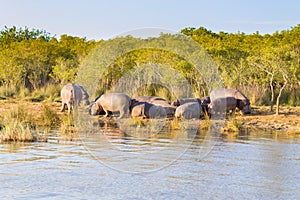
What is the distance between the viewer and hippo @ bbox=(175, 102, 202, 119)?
55.9 ft

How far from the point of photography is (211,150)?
1136cm

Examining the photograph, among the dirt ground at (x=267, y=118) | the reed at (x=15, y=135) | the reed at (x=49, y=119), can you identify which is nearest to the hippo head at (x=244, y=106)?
the dirt ground at (x=267, y=118)

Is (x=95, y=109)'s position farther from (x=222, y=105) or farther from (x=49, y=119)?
(x=222, y=105)

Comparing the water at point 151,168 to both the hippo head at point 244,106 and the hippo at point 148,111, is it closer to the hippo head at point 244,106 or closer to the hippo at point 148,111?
the hippo at point 148,111

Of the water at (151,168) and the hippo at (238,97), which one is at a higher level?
the hippo at (238,97)

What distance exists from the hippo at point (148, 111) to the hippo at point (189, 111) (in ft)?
1.99

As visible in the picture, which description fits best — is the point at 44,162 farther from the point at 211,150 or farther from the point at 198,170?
the point at 211,150

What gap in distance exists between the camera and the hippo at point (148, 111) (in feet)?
57.6

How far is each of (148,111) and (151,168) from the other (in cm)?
836

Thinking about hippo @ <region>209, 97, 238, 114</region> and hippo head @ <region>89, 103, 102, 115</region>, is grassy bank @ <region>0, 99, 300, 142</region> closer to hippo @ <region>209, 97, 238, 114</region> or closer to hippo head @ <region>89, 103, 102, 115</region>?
hippo @ <region>209, 97, 238, 114</region>

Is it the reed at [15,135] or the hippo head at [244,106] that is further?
the hippo head at [244,106]

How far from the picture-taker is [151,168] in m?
9.22

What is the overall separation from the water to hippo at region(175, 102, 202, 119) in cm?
379

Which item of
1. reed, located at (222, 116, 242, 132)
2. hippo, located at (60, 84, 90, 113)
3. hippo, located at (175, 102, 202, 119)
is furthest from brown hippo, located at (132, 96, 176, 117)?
reed, located at (222, 116, 242, 132)
